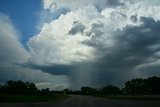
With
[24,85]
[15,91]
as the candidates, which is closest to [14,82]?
[24,85]

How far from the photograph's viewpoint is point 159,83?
199750mm

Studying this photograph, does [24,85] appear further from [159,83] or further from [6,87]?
[159,83]

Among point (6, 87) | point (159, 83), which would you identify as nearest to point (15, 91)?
point (6, 87)

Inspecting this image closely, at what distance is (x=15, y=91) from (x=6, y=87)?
7.15 meters

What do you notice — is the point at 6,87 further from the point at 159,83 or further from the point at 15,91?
the point at 159,83

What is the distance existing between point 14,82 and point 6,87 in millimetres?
17683

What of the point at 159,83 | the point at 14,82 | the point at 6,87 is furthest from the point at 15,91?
the point at 159,83

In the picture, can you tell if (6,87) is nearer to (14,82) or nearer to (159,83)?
(14,82)

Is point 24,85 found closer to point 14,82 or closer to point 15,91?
point 14,82

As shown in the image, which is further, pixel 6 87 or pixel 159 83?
pixel 159 83

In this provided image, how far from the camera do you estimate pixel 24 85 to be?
190 metres

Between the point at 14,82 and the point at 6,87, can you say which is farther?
the point at 14,82

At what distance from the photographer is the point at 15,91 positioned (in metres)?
168

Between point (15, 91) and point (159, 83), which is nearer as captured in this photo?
point (15, 91)
